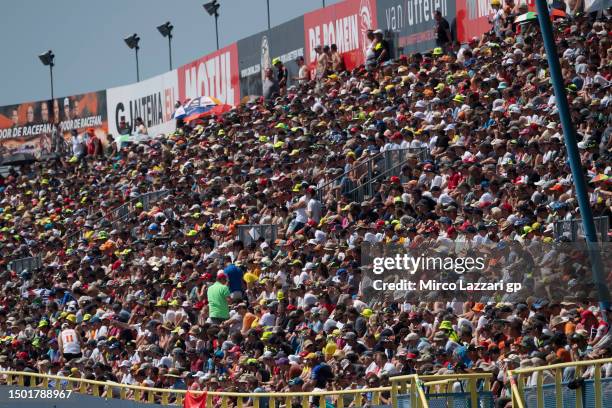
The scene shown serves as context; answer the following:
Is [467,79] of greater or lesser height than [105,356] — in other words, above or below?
above

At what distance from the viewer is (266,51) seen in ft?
122

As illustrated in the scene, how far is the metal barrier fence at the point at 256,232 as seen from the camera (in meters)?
21.9

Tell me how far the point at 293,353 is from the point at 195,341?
2.39 m

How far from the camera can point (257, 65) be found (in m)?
38.0

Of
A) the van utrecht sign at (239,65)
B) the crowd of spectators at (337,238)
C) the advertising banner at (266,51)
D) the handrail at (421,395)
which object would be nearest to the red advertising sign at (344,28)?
the van utrecht sign at (239,65)

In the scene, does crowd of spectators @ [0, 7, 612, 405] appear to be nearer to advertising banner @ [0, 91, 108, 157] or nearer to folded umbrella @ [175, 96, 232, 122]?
folded umbrella @ [175, 96, 232, 122]

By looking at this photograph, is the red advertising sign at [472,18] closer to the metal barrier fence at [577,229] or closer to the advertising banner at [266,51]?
the advertising banner at [266,51]

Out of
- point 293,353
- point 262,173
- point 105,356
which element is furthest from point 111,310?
point 293,353

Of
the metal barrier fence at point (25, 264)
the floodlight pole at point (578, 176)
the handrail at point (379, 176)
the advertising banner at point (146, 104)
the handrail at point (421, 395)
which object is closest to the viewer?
the handrail at point (421, 395)

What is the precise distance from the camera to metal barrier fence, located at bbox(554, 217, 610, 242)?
592 inches

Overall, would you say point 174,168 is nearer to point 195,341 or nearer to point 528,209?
point 195,341

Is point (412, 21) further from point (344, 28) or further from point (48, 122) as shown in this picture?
point (48, 122)

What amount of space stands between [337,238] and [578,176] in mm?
6182

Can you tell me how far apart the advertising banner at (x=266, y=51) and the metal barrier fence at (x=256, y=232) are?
13.2m
